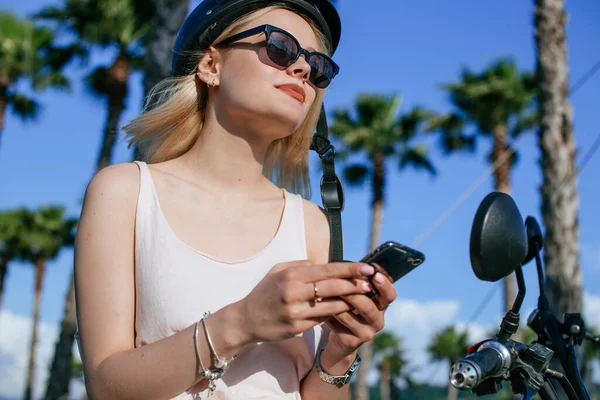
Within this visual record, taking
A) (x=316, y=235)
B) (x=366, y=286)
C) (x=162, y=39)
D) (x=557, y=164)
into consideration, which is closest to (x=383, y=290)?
(x=366, y=286)

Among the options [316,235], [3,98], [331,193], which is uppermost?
[3,98]

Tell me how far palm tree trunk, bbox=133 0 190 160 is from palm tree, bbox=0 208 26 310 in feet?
80.6

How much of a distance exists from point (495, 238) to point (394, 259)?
8.8 inches

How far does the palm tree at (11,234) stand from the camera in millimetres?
27281

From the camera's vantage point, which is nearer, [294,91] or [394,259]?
[394,259]

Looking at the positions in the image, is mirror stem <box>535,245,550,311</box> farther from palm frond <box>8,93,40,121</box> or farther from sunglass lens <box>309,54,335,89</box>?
palm frond <box>8,93,40,121</box>

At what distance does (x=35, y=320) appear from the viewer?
28.5 m

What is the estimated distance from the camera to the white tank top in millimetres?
1783

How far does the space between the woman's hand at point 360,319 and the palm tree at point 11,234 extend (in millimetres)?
27967

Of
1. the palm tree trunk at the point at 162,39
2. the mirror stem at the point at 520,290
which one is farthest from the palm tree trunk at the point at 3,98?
the mirror stem at the point at 520,290

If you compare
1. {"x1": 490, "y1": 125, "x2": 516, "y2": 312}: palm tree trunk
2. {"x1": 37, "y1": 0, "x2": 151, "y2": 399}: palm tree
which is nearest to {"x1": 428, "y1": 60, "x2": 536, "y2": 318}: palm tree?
{"x1": 490, "y1": 125, "x2": 516, "y2": 312}: palm tree trunk

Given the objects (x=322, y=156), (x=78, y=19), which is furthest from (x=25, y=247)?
(x=322, y=156)

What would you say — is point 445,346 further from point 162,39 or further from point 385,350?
point 162,39

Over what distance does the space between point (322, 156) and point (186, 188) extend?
0.50 metres
